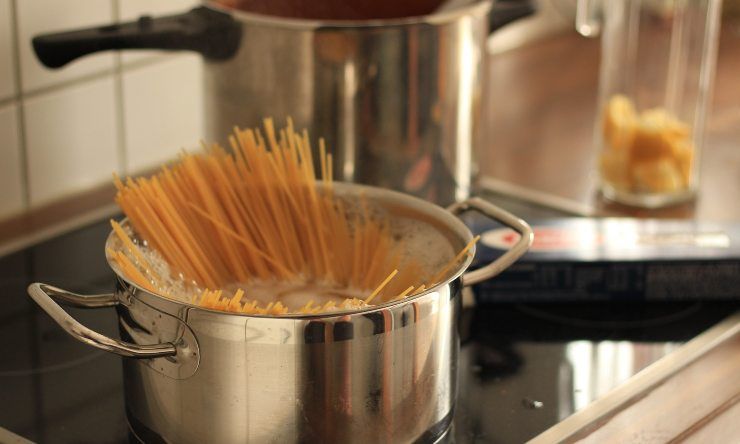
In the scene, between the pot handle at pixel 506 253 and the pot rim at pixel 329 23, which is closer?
the pot handle at pixel 506 253

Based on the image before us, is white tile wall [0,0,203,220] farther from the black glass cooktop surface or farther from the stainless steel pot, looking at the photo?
the stainless steel pot

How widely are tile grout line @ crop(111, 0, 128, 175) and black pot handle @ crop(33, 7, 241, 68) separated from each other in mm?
192

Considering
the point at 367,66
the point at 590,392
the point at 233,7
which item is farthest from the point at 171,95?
the point at 590,392

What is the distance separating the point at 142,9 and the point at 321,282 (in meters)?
0.43

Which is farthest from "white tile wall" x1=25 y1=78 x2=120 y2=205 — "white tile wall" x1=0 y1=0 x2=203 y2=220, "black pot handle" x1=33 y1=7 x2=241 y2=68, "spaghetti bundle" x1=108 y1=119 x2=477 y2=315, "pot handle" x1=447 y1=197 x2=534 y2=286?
"pot handle" x1=447 y1=197 x2=534 y2=286

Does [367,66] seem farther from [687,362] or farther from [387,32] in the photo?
[687,362]

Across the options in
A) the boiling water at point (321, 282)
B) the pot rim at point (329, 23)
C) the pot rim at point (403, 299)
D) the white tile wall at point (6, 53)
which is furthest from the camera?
the white tile wall at point (6, 53)

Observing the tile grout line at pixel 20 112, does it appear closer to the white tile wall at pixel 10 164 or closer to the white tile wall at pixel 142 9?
the white tile wall at pixel 10 164

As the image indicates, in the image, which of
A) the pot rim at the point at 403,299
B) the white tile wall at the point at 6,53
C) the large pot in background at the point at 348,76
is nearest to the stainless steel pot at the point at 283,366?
the pot rim at the point at 403,299

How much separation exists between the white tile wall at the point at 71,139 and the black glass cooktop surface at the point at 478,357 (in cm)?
Result: 9

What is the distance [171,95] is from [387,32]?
337 millimetres

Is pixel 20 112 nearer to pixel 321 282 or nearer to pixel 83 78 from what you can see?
pixel 83 78

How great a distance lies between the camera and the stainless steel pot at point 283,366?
0.58 meters

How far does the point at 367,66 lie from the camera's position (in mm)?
833
